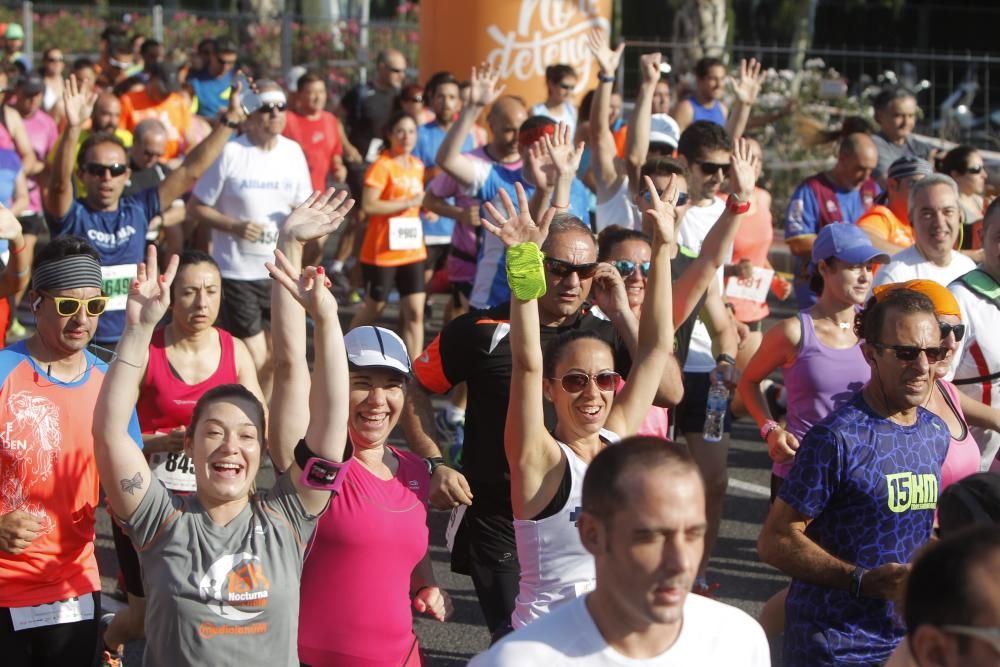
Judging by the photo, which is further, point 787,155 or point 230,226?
point 787,155

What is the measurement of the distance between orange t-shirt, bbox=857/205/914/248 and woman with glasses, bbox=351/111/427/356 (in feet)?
11.7

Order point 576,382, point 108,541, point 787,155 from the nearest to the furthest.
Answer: point 576,382, point 108,541, point 787,155

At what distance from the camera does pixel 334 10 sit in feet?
92.0

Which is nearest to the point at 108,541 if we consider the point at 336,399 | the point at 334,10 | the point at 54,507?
the point at 54,507

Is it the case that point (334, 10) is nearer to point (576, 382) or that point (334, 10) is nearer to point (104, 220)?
point (104, 220)

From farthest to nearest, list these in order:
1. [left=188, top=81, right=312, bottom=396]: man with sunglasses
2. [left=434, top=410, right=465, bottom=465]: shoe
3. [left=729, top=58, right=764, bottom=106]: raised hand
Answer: [left=729, top=58, right=764, bottom=106]: raised hand → [left=188, top=81, right=312, bottom=396]: man with sunglasses → [left=434, top=410, right=465, bottom=465]: shoe

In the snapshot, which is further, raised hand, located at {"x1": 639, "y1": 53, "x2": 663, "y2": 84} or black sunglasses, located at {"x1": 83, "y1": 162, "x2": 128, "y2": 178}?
raised hand, located at {"x1": 639, "y1": 53, "x2": 663, "y2": 84}

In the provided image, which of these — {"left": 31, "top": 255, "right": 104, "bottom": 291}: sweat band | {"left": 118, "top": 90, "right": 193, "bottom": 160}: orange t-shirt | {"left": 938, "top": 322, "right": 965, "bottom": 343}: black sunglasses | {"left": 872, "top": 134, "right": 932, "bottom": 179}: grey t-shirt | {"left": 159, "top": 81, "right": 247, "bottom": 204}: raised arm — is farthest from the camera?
{"left": 118, "top": 90, "right": 193, "bottom": 160}: orange t-shirt

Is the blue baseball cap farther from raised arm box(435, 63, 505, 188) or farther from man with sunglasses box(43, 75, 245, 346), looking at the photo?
man with sunglasses box(43, 75, 245, 346)

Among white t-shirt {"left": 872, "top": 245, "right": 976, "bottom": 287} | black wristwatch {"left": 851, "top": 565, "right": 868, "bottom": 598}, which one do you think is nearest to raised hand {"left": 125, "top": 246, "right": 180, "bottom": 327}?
black wristwatch {"left": 851, "top": 565, "right": 868, "bottom": 598}

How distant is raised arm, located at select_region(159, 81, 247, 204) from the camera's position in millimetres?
7621

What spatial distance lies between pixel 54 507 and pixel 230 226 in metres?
4.33

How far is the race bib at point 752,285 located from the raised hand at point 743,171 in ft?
5.96

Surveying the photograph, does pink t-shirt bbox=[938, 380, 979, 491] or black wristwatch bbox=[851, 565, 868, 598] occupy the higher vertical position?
pink t-shirt bbox=[938, 380, 979, 491]
